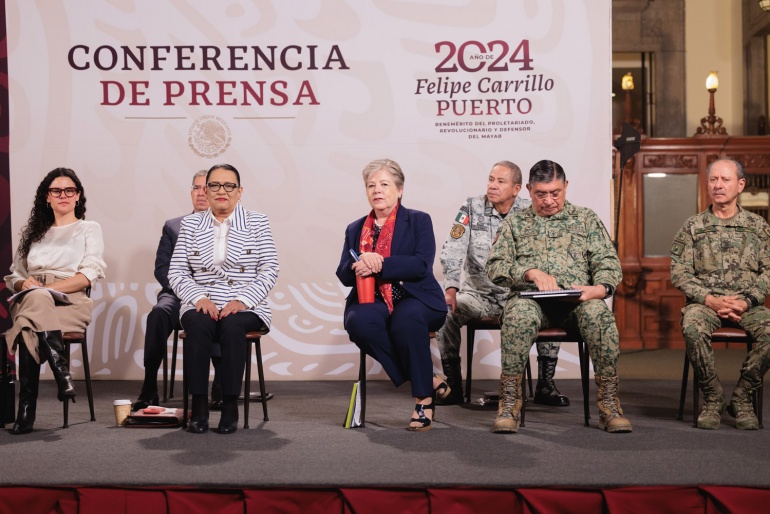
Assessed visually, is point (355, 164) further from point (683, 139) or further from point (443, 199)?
point (683, 139)

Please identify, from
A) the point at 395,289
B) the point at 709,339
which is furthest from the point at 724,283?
the point at 395,289

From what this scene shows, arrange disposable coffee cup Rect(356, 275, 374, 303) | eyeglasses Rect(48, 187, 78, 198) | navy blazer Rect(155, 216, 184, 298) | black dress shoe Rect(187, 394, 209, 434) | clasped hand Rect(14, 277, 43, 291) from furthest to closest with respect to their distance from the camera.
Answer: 1. navy blazer Rect(155, 216, 184, 298)
2. eyeglasses Rect(48, 187, 78, 198)
3. clasped hand Rect(14, 277, 43, 291)
4. disposable coffee cup Rect(356, 275, 374, 303)
5. black dress shoe Rect(187, 394, 209, 434)

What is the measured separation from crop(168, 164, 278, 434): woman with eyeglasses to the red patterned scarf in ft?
1.36

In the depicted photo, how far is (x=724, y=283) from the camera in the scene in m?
3.72

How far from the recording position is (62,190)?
3955 mm

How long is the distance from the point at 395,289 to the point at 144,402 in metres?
1.39

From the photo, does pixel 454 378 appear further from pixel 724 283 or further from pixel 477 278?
pixel 724 283

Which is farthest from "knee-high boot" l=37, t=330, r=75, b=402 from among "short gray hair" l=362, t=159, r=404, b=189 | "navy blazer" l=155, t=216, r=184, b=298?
"short gray hair" l=362, t=159, r=404, b=189

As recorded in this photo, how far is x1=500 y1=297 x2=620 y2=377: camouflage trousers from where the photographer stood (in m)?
3.44

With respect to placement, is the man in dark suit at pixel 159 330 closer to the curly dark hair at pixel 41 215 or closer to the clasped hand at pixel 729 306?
the curly dark hair at pixel 41 215

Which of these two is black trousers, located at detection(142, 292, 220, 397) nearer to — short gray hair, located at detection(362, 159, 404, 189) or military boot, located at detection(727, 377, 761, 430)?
short gray hair, located at detection(362, 159, 404, 189)

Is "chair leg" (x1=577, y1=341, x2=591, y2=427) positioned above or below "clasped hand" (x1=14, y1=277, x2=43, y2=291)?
below

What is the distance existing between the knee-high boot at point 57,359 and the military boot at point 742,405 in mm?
2763

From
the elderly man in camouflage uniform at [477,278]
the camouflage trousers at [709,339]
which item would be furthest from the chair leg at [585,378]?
the elderly man in camouflage uniform at [477,278]
